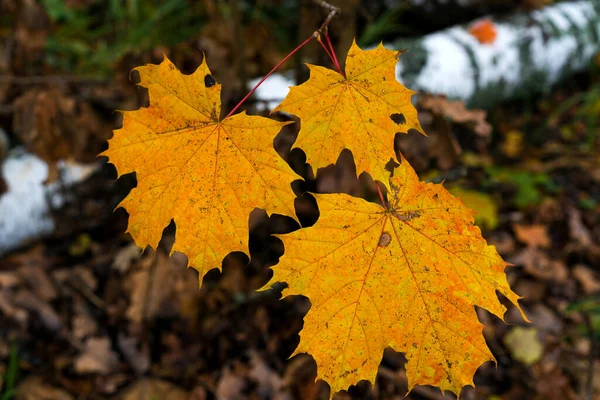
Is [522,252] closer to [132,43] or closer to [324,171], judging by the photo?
[324,171]

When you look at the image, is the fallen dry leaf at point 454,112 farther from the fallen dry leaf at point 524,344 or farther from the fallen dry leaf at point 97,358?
the fallen dry leaf at point 97,358

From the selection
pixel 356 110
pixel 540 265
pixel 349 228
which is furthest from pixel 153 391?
pixel 540 265

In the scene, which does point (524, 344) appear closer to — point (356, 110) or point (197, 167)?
point (356, 110)

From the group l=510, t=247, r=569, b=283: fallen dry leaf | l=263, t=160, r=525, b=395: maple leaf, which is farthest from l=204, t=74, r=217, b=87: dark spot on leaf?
l=510, t=247, r=569, b=283: fallen dry leaf

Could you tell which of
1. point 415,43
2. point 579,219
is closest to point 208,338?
point 415,43

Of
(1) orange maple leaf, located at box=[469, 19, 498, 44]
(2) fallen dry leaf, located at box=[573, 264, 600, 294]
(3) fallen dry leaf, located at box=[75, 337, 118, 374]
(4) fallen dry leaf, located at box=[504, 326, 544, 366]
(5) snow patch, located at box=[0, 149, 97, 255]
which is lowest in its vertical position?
(2) fallen dry leaf, located at box=[573, 264, 600, 294]

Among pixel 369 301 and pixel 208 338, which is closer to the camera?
pixel 369 301

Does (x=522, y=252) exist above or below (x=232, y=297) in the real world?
below

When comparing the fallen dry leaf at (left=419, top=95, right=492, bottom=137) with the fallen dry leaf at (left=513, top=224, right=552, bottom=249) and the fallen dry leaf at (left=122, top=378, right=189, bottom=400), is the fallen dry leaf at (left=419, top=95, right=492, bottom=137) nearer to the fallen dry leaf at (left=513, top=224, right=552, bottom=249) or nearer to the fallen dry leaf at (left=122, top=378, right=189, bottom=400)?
the fallen dry leaf at (left=513, top=224, right=552, bottom=249)
